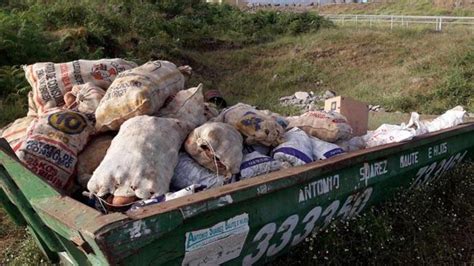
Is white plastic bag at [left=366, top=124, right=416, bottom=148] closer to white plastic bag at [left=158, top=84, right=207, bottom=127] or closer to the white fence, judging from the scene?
white plastic bag at [left=158, top=84, right=207, bottom=127]

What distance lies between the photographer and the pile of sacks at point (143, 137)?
7.22 ft

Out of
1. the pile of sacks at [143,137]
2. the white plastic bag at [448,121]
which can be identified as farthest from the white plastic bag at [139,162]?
the white plastic bag at [448,121]

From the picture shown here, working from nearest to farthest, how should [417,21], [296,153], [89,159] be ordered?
[89,159] < [296,153] < [417,21]

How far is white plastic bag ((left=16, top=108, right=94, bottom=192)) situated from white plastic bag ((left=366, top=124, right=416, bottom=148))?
2021 millimetres

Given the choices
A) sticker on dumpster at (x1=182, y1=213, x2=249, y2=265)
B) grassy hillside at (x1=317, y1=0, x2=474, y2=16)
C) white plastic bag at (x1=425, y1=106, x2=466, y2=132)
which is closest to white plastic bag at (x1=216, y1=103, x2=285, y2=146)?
sticker on dumpster at (x1=182, y1=213, x2=249, y2=265)

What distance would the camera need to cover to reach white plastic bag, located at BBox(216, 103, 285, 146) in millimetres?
2803

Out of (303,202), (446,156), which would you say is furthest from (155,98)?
(446,156)

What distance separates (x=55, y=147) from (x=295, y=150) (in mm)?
1297

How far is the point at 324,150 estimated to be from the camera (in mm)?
2938

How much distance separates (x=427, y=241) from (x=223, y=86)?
10595 mm

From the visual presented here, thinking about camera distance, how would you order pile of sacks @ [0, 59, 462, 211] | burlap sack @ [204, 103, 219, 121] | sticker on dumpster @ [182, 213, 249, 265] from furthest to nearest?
burlap sack @ [204, 103, 219, 121] → pile of sacks @ [0, 59, 462, 211] → sticker on dumpster @ [182, 213, 249, 265]

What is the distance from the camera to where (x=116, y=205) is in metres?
2.14

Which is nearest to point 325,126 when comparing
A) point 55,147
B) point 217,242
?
point 217,242

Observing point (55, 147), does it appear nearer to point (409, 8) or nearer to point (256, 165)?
point (256, 165)
